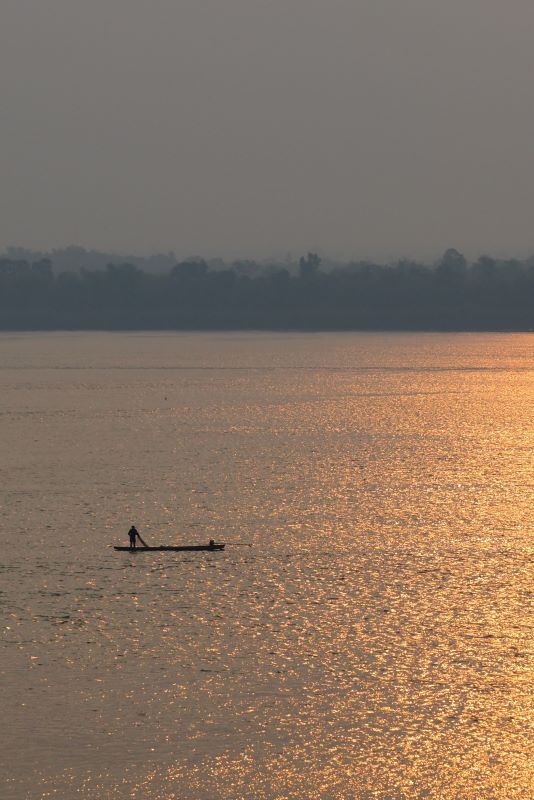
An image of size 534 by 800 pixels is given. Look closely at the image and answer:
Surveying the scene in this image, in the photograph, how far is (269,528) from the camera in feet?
305

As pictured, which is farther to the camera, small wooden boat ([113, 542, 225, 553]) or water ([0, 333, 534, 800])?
small wooden boat ([113, 542, 225, 553])

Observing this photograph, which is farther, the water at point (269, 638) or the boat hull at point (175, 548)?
the boat hull at point (175, 548)

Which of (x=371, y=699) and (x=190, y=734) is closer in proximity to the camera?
(x=190, y=734)

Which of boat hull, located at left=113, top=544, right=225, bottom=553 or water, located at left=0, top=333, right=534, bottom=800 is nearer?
water, located at left=0, top=333, right=534, bottom=800

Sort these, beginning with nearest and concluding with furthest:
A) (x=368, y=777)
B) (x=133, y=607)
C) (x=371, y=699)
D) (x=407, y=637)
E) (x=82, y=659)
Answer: (x=368, y=777)
(x=371, y=699)
(x=82, y=659)
(x=407, y=637)
(x=133, y=607)

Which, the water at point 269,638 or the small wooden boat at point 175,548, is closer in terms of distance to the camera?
the water at point 269,638

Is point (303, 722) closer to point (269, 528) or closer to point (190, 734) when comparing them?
point (190, 734)

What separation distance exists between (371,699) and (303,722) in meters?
4.14

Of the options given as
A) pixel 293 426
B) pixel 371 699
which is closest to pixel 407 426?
pixel 293 426

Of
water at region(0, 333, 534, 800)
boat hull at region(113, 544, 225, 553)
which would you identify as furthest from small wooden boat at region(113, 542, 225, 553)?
water at region(0, 333, 534, 800)

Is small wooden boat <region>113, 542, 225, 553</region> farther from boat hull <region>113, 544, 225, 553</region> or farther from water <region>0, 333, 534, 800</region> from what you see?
water <region>0, 333, 534, 800</region>

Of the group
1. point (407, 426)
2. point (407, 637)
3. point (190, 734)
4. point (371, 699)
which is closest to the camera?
point (190, 734)

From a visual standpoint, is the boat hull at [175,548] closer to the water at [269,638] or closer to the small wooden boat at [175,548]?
the small wooden boat at [175,548]

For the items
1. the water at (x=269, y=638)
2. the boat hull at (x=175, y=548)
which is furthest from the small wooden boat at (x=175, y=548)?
the water at (x=269, y=638)
